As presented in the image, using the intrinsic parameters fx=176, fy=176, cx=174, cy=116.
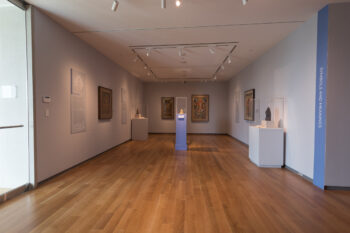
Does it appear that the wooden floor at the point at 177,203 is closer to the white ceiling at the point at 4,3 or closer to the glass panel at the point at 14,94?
the glass panel at the point at 14,94

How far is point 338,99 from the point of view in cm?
319

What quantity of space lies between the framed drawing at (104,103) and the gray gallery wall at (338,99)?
588 centimetres

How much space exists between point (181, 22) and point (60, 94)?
10.4 ft

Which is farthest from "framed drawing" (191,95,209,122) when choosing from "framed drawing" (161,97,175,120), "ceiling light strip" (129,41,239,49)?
"ceiling light strip" (129,41,239,49)

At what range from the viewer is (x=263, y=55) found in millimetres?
5992

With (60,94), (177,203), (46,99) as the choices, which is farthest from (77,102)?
(177,203)

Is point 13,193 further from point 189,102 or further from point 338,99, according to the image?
point 189,102

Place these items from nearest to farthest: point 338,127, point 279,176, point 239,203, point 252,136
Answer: point 239,203 → point 338,127 → point 279,176 → point 252,136

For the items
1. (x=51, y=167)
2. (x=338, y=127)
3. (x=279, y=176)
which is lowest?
(x=279, y=176)

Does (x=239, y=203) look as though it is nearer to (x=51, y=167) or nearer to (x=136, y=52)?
(x=51, y=167)

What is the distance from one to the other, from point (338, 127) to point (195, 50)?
162 inches

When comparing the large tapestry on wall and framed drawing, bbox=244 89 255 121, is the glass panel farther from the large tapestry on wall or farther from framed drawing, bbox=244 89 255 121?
framed drawing, bbox=244 89 255 121

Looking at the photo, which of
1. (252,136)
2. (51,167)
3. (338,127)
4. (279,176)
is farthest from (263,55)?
(51,167)

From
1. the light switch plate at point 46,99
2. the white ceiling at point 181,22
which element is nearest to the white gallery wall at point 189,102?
the white ceiling at point 181,22
